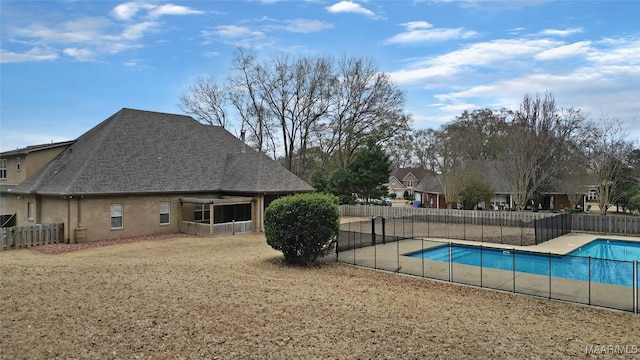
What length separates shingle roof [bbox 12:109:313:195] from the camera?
22.6m

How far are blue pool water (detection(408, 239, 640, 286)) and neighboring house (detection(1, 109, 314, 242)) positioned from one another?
492 inches

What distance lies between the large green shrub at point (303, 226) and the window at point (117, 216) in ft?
36.6

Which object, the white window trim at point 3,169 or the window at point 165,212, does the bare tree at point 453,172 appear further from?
the white window trim at point 3,169

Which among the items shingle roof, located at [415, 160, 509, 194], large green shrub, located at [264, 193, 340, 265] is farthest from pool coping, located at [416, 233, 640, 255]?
shingle roof, located at [415, 160, 509, 194]

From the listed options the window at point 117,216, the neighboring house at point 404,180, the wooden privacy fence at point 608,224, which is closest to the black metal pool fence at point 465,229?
the wooden privacy fence at point 608,224

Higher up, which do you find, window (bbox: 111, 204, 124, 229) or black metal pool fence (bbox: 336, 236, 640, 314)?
window (bbox: 111, 204, 124, 229)

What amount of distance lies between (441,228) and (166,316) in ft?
77.8

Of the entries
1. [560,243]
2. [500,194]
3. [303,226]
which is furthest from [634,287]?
[500,194]

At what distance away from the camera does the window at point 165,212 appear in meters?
24.7

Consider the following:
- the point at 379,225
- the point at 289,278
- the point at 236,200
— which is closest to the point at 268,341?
the point at 289,278

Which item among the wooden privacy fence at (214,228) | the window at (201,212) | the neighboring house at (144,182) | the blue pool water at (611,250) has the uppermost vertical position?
the neighboring house at (144,182)

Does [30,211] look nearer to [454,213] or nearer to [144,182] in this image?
[144,182]

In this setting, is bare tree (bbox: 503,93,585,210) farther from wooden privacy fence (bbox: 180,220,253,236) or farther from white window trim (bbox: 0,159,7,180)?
white window trim (bbox: 0,159,7,180)

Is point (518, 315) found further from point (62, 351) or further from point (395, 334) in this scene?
point (62, 351)
